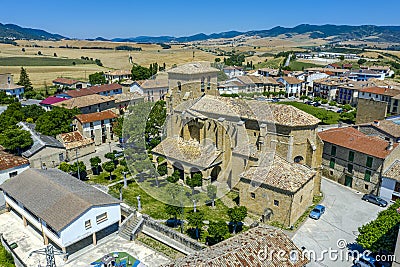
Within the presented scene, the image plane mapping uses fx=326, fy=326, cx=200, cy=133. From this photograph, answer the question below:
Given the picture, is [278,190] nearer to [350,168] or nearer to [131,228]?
[350,168]

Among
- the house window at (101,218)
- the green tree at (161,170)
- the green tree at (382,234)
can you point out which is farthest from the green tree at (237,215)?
the green tree at (161,170)

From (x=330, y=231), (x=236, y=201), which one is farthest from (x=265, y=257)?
(x=236, y=201)

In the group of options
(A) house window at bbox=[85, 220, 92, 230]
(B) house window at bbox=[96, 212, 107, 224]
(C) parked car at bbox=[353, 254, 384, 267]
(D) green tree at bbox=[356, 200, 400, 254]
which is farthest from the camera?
(B) house window at bbox=[96, 212, 107, 224]

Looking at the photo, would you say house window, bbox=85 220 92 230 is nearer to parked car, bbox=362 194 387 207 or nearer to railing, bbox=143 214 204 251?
railing, bbox=143 214 204 251

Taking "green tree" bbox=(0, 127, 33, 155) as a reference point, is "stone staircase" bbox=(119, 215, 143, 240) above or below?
below

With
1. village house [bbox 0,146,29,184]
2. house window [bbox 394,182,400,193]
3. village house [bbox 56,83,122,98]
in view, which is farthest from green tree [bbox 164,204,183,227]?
village house [bbox 56,83,122,98]

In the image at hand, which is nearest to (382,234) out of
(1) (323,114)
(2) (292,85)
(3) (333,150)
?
(3) (333,150)

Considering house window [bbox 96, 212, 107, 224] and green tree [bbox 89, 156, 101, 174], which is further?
green tree [bbox 89, 156, 101, 174]

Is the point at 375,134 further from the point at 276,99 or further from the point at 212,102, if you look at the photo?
the point at 276,99
